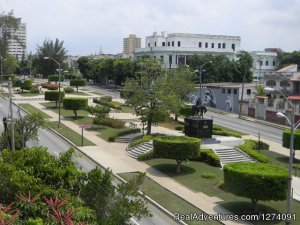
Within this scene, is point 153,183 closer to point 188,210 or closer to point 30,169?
point 188,210

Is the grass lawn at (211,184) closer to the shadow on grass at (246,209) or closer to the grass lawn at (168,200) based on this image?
the shadow on grass at (246,209)

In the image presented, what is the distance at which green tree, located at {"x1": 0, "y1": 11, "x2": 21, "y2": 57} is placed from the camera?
116 metres

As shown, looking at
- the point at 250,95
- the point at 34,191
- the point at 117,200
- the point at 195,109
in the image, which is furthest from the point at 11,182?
the point at 250,95

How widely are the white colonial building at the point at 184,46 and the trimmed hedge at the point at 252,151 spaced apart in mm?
68963

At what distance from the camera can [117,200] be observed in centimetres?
1617

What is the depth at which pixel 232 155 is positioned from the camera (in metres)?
39.0

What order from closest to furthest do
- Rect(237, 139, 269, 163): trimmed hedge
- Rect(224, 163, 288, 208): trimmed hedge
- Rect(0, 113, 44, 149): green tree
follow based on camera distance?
Rect(224, 163, 288, 208): trimmed hedge, Rect(0, 113, 44, 149): green tree, Rect(237, 139, 269, 163): trimmed hedge

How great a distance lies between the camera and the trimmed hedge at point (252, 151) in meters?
37.7

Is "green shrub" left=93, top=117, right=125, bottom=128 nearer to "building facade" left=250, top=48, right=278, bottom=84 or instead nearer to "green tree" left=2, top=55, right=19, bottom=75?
"green tree" left=2, top=55, right=19, bottom=75

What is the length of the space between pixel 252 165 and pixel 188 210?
4.84 m

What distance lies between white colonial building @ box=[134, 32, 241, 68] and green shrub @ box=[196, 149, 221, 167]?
74.0 metres

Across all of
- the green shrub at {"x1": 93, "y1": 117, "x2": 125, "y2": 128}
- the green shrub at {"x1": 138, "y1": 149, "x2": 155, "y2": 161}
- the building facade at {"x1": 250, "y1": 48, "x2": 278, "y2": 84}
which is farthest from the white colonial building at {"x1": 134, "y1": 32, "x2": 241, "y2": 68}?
the green shrub at {"x1": 138, "y1": 149, "x2": 155, "y2": 161}

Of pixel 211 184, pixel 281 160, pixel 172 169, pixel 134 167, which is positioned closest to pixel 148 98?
pixel 134 167

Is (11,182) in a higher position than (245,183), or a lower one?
higher
